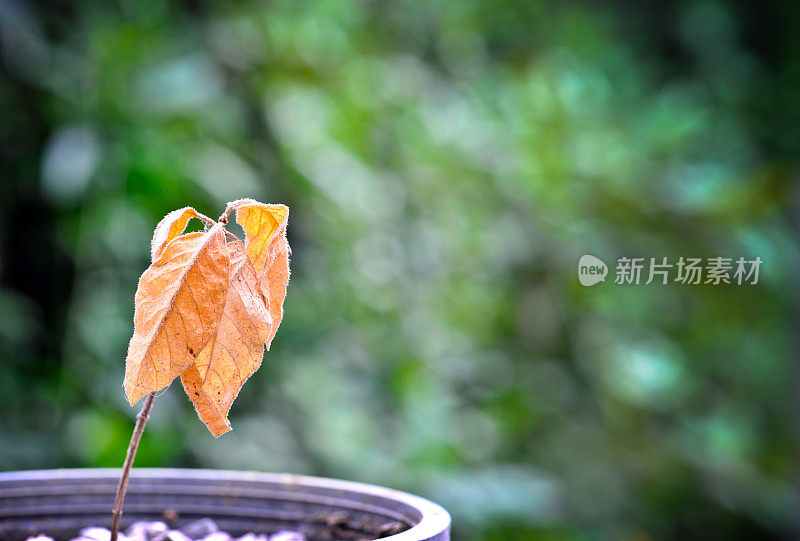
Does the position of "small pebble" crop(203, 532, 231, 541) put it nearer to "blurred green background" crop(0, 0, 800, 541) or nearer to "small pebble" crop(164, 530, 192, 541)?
"small pebble" crop(164, 530, 192, 541)

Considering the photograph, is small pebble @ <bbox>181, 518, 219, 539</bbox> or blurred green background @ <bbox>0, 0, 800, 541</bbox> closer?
small pebble @ <bbox>181, 518, 219, 539</bbox>

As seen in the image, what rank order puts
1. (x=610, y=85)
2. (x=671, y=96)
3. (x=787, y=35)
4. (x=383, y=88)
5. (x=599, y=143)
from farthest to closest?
(x=787, y=35) → (x=610, y=85) → (x=671, y=96) → (x=599, y=143) → (x=383, y=88)

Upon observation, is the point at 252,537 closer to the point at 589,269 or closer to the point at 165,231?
the point at 165,231

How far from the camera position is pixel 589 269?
149 centimetres

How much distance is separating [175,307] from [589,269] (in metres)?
1.23

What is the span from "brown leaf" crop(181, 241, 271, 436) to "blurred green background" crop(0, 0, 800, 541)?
2.33ft

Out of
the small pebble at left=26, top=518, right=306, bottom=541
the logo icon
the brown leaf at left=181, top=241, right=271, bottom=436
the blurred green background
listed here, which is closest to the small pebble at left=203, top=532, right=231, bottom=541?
the small pebble at left=26, top=518, right=306, bottom=541

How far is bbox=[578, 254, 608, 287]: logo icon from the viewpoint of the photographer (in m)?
1.48

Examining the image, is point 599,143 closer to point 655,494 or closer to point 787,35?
point 655,494

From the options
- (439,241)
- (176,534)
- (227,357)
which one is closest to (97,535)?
(176,534)

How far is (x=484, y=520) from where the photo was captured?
1.18 metres

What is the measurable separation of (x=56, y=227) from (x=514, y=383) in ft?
2.67

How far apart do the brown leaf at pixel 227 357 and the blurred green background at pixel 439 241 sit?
28.0 inches

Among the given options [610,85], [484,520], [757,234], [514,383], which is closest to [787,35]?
[610,85]
